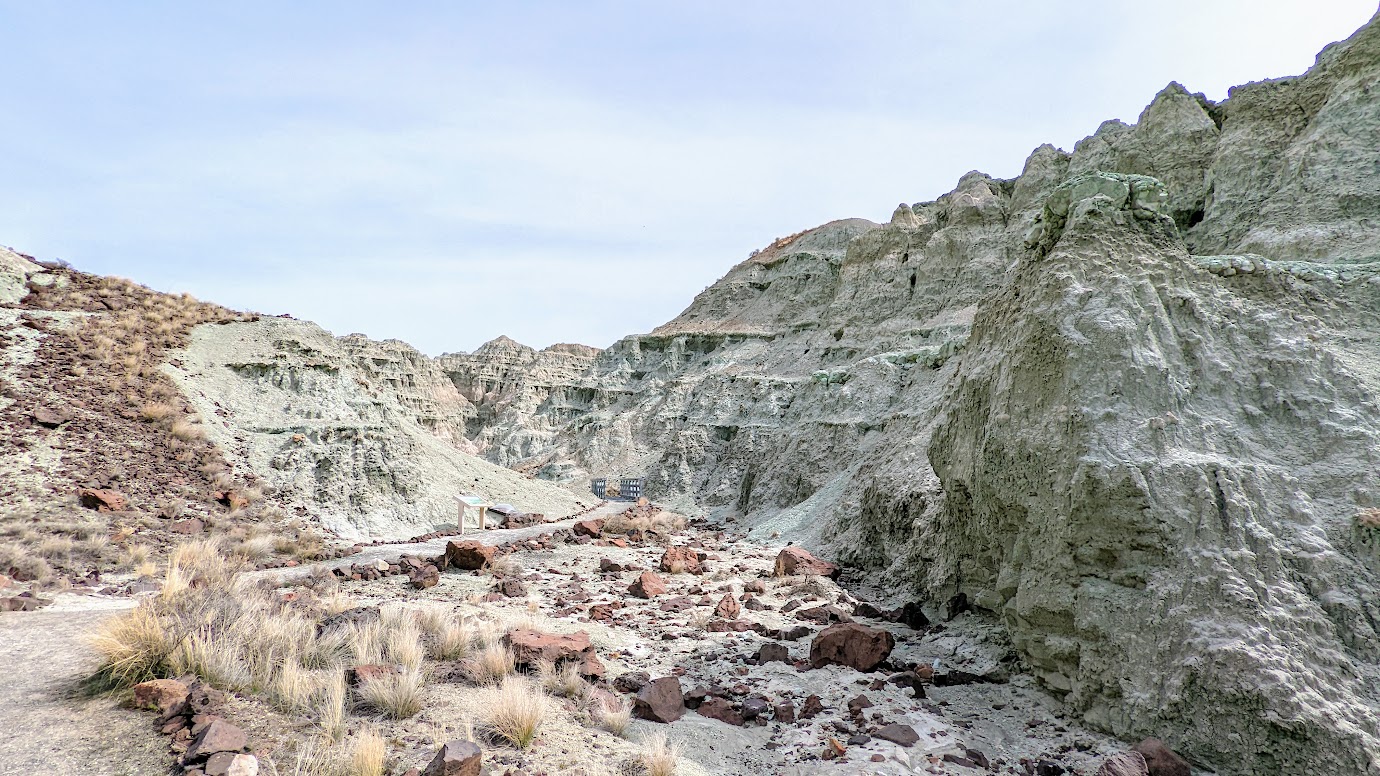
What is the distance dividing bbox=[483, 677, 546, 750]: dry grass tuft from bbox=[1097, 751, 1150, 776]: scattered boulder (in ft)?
14.3

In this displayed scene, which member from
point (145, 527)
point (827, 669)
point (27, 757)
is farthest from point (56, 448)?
point (827, 669)

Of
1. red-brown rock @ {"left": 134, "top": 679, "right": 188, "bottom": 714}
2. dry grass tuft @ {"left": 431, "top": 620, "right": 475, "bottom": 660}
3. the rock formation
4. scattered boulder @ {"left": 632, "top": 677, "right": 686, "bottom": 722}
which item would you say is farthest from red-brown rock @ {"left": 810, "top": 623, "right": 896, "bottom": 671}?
the rock formation

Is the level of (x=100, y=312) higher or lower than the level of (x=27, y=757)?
higher

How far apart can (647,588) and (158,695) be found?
7.63m

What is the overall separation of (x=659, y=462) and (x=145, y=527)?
2590cm

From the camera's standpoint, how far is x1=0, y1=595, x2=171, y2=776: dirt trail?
4395 mm

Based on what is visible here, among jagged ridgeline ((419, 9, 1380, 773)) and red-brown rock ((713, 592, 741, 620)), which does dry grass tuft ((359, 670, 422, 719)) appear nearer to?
red-brown rock ((713, 592, 741, 620))

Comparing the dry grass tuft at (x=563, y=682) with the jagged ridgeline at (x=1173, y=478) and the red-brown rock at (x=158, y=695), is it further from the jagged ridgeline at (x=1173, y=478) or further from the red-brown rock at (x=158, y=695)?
the jagged ridgeline at (x=1173, y=478)

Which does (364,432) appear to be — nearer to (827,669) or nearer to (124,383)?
(124,383)

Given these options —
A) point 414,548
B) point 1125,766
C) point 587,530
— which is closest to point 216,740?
point 1125,766

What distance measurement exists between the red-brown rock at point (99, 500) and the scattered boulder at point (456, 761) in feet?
45.5

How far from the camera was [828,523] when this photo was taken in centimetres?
1748

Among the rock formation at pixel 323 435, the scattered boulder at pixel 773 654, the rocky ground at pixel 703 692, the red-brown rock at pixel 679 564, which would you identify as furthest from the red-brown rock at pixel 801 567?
the rock formation at pixel 323 435

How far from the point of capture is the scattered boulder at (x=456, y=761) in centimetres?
448
